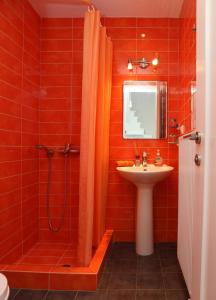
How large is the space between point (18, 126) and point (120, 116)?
41.7 inches

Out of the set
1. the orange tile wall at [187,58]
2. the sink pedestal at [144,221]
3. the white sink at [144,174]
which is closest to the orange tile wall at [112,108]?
the orange tile wall at [187,58]

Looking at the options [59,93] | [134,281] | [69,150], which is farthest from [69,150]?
[134,281]

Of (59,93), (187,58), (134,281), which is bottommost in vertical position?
(134,281)

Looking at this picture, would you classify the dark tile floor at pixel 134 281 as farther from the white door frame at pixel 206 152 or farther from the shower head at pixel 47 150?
the shower head at pixel 47 150

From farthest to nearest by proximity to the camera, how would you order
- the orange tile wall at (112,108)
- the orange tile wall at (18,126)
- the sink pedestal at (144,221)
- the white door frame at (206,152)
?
the orange tile wall at (112,108) < the sink pedestal at (144,221) < the orange tile wall at (18,126) < the white door frame at (206,152)

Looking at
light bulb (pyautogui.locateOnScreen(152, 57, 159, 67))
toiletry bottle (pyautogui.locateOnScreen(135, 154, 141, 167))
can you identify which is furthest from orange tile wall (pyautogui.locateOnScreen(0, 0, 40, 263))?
light bulb (pyautogui.locateOnScreen(152, 57, 159, 67))

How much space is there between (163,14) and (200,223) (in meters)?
2.33

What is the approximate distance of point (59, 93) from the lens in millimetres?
2756

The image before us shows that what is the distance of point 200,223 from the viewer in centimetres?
109

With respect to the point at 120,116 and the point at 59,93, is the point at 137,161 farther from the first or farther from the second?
the point at 59,93

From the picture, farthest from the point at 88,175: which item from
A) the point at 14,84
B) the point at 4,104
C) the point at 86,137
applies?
the point at 14,84

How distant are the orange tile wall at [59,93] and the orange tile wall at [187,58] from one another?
1.04 metres

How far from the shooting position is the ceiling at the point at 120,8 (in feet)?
8.13

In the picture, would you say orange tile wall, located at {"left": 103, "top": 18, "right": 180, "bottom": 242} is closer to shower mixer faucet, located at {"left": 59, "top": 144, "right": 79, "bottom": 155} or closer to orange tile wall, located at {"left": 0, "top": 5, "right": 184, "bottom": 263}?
orange tile wall, located at {"left": 0, "top": 5, "right": 184, "bottom": 263}
